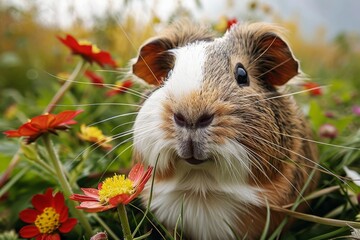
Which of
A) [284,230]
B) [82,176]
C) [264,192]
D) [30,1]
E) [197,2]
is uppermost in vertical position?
[30,1]

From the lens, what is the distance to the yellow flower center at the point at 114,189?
1.13 m

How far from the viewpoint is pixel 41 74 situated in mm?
5227

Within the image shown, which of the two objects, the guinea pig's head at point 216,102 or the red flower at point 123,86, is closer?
the guinea pig's head at point 216,102

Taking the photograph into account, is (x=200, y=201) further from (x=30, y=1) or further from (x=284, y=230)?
(x=30, y=1)

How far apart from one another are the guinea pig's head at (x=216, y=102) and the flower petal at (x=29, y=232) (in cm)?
41

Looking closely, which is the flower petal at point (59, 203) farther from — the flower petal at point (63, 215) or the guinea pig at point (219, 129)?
the guinea pig at point (219, 129)

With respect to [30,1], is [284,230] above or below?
below

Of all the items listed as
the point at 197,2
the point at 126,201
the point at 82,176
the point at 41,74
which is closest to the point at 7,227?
the point at 82,176

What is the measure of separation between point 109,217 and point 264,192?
23.8 inches

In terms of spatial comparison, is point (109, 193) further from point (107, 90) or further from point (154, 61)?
point (107, 90)

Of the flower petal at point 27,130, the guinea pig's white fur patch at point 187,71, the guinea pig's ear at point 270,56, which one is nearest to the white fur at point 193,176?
the guinea pig's white fur patch at point 187,71

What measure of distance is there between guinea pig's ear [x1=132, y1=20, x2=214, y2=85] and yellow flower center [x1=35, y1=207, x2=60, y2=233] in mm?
593

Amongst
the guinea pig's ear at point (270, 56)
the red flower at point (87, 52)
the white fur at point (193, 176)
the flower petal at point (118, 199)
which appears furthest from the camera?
the red flower at point (87, 52)

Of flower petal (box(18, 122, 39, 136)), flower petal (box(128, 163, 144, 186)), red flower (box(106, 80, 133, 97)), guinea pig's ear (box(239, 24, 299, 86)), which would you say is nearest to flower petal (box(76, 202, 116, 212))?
flower petal (box(128, 163, 144, 186))
